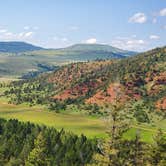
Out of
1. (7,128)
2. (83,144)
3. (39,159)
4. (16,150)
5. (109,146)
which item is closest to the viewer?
(109,146)

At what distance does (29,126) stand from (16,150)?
50.9 meters

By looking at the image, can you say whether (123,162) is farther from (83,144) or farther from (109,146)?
(83,144)

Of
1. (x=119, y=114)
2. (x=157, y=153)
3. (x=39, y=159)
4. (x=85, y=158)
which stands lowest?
(x=85, y=158)

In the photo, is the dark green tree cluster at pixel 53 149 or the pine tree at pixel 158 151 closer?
the pine tree at pixel 158 151

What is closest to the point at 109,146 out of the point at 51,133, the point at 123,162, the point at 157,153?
the point at 123,162

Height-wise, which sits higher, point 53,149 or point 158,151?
point 158,151

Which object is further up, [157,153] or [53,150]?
[157,153]

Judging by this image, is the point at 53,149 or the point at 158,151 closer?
the point at 158,151

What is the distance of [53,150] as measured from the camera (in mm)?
143750

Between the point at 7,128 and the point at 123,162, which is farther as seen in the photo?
the point at 7,128

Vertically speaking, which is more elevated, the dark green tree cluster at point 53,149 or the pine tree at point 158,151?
the pine tree at point 158,151

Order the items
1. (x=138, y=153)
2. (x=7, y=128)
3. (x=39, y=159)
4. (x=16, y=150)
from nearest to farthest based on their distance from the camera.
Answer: (x=138, y=153)
(x=39, y=159)
(x=16, y=150)
(x=7, y=128)

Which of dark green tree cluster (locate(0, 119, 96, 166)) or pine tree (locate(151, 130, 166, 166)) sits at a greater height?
pine tree (locate(151, 130, 166, 166))

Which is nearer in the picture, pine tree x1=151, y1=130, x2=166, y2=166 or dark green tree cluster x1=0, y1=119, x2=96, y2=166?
pine tree x1=151, y1=130, x2=166, y2=166
